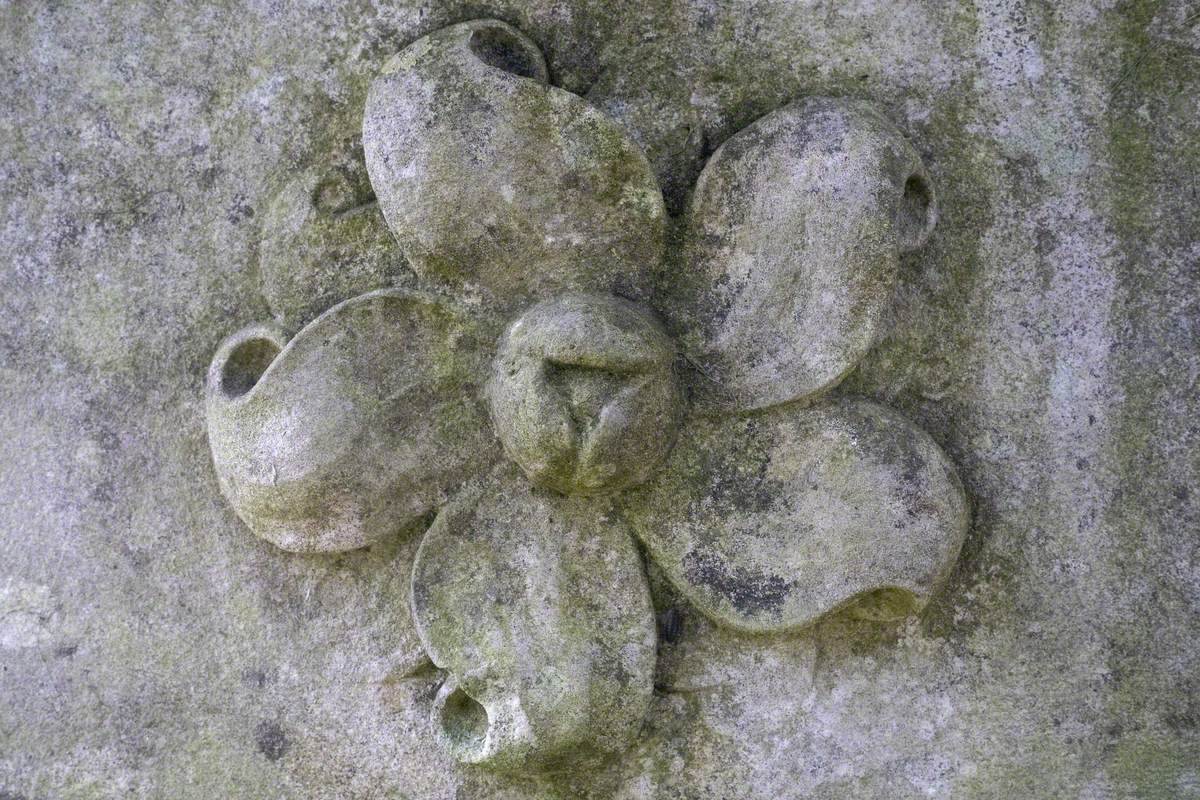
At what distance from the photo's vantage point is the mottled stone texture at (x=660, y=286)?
1.84m

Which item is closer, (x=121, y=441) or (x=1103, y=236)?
(x=1103, y=236)

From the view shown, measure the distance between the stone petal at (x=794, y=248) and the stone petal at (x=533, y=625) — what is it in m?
0.30

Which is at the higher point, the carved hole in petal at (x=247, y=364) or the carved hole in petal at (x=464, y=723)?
the carved hole in petal at (x=247, y=364)

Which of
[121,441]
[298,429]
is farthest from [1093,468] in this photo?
[121,441]

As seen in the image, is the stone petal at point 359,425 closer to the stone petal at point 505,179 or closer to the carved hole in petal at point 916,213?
the stone petal at point 505,179

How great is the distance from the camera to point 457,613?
6.11ft

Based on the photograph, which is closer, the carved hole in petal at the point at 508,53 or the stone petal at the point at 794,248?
the stone petal at the point at 794,248

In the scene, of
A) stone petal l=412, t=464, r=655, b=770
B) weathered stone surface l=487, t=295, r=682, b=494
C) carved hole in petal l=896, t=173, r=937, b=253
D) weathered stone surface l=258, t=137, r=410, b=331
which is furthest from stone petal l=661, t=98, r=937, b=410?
weathered stone surface l=258, t=137, r=410, b=331

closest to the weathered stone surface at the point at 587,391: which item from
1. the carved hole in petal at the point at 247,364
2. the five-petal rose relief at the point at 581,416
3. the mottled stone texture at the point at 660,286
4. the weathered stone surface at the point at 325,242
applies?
the five-petal rose relief at the point at 581,416

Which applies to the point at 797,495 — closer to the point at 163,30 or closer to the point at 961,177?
the point at 961,177

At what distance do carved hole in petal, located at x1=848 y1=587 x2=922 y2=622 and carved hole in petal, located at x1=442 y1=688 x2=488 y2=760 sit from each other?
574 millimetres

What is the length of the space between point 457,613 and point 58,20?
118cm

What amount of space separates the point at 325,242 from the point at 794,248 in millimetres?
733

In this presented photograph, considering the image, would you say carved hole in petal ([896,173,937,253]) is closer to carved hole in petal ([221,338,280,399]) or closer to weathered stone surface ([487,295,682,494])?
weathered stone surface ([487,295,682,494])
